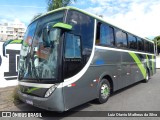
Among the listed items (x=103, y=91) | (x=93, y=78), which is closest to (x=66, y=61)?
(x=93, y=78)

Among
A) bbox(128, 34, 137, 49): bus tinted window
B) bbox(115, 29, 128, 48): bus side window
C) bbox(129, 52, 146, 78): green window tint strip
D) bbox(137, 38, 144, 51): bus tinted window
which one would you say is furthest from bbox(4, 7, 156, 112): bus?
bbox(137, 38, 144, 51): bus tinted window

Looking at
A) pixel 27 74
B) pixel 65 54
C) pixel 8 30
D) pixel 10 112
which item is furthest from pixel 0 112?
pixel 8 30

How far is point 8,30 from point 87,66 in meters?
101

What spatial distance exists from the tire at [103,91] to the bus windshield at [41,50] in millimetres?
2311

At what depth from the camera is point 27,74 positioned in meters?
5.51

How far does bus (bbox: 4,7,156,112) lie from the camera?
4801mm

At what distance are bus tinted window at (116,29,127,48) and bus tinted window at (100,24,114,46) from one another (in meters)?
0.59

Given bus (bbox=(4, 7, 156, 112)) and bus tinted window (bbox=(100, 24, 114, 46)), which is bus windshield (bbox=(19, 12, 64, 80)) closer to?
bus (bbox=(4, 7, 156, 112))

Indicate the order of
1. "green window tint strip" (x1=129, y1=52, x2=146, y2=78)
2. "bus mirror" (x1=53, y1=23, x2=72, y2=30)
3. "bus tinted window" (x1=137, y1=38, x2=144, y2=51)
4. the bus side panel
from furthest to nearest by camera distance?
"bus tinted window" (x1=137, y1=38, x2=144, y2=51)
"green window tint strip" (x1=129, y1=52, x2=146, y2=78)
the bus side panel
"bus mirror" (x1=53, y1=23, x2=72, y2=30)

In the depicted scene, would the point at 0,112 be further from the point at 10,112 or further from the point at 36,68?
the point at 36,68

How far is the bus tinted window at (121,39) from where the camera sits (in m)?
8.04

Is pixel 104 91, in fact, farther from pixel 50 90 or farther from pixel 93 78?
pixel 50 90

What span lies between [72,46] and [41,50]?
2.90 ft

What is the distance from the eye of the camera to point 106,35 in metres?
7.06
